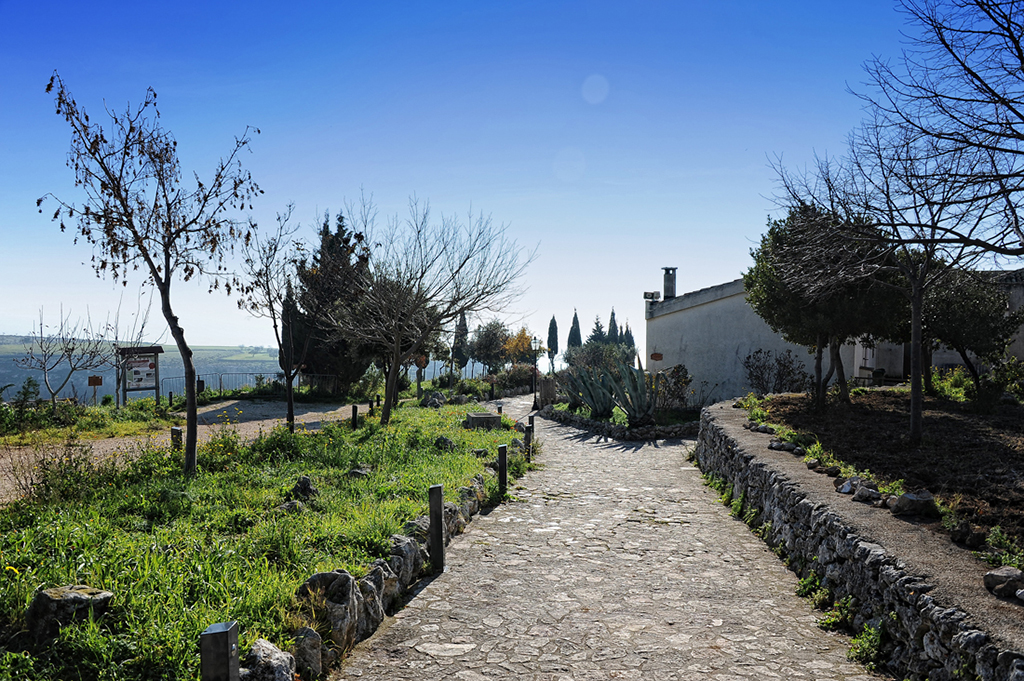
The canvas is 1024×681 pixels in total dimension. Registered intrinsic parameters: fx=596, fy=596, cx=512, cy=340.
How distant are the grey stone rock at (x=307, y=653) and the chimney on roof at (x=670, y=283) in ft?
85.5

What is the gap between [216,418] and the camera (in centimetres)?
1927

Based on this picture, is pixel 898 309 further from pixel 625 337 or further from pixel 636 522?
pixel 625 337

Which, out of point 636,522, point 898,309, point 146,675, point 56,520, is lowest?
point 636,522

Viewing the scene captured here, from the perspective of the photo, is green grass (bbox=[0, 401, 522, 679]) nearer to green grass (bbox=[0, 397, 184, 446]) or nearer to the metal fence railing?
green grass (bbox=[0, 397, 184, 446])

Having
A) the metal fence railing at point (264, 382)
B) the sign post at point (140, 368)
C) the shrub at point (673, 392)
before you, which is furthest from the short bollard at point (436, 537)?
the metal fence railing at point (264, 382)

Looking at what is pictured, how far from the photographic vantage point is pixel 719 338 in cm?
2248

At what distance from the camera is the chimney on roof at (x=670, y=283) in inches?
1105

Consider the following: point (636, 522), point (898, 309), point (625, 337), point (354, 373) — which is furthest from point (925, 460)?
point (625, 337)

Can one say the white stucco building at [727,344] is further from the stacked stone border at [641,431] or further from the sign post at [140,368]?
the sign post at [140,368]

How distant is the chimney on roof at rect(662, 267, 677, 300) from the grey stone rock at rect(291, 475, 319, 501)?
23660mm

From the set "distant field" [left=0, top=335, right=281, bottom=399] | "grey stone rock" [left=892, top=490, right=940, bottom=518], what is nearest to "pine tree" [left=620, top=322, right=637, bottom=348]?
"distant field" [left=0, top=335, right=281, bottom=399]

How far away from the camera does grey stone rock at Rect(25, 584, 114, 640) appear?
3242mm

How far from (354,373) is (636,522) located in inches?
929

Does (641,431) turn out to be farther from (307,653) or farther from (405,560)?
(307,653)
